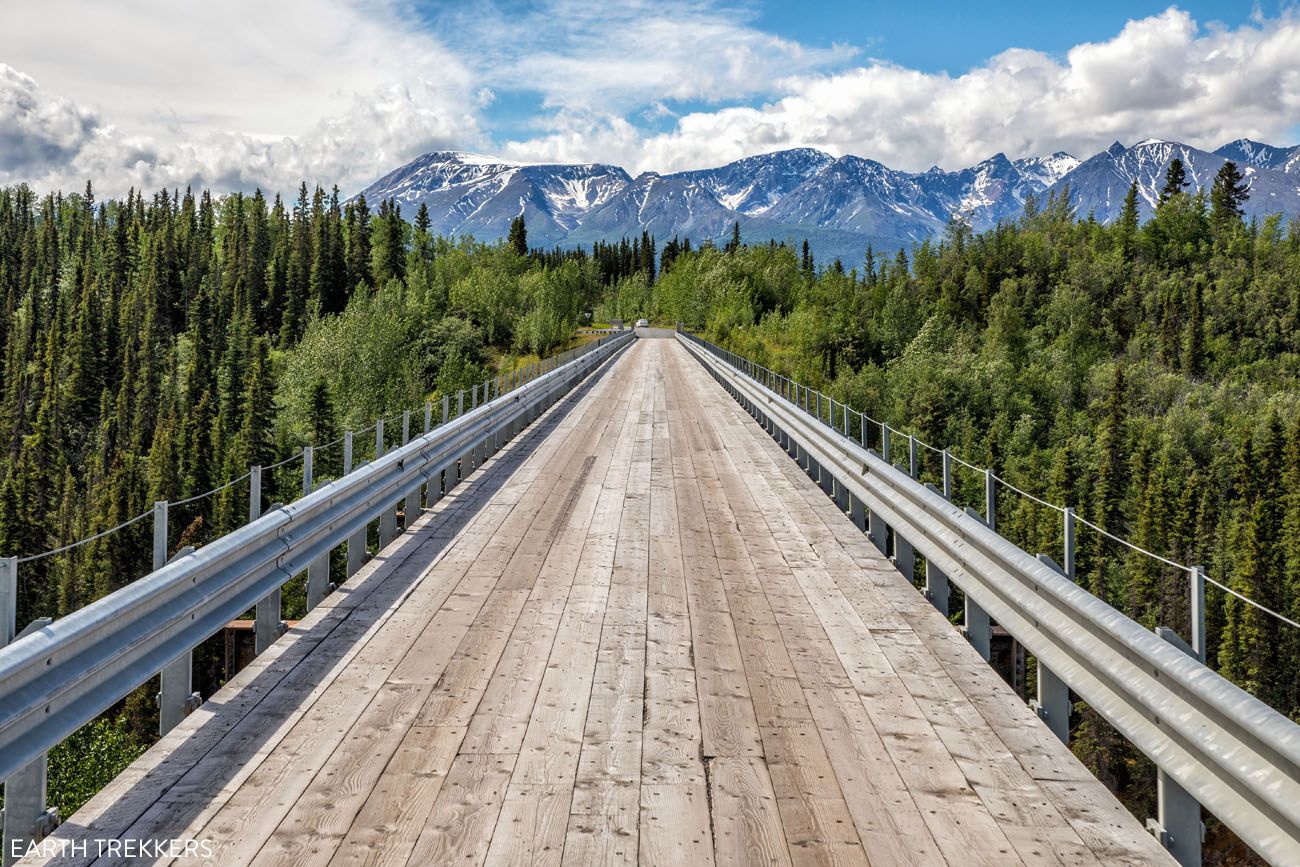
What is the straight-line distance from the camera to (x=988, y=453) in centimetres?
9888

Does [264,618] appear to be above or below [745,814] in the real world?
above

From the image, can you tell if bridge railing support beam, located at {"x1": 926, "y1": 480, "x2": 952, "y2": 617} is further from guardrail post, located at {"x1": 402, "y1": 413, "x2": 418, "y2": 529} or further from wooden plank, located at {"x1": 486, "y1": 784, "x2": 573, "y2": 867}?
guardrail post, located at {"x1": 402, "y1": 413, "x2": 418, "y2": 529}

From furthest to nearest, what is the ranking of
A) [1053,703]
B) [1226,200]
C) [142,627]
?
[1226,200] < [1053,703] < [142,627]

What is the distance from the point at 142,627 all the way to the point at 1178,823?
15.0 ft

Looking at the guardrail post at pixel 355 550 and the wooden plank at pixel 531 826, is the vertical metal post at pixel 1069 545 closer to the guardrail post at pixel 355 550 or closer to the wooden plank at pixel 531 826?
the wooden plank at pixel 531 826

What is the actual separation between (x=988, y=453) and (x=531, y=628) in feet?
323

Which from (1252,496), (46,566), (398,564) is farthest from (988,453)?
(398,564)

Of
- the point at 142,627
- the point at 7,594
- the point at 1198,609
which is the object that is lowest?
the point at 142,627

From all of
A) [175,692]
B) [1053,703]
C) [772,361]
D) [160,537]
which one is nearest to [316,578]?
[175,692]

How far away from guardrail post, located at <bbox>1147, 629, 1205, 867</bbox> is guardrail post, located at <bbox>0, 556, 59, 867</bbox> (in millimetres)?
4386

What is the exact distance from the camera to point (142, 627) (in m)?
4.63

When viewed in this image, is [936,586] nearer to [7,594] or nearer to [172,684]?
[172,684]

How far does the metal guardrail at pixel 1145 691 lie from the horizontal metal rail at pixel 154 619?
14.2 feet

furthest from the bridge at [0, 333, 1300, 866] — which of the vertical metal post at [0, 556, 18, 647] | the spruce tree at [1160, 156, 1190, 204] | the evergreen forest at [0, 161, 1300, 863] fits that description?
the spruce tree at [1160, 156, 1190, 204]
